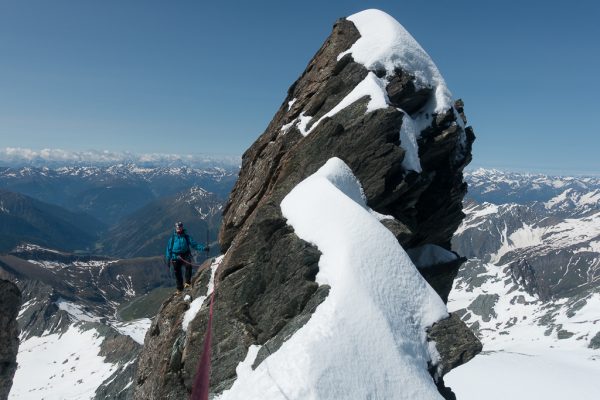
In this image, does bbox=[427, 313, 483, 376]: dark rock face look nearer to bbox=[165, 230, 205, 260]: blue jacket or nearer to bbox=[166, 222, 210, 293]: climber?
bbox=[166, 222, 210, 293]: climber

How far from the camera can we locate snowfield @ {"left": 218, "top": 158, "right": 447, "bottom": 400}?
15.0 metres

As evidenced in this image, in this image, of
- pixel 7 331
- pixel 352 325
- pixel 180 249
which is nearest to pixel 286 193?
pixel 180 249

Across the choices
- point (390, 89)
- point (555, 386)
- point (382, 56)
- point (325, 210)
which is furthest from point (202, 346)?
point (555, 386)

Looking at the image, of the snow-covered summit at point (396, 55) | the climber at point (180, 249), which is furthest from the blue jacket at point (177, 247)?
the snow-covered summit at point (396, 55)

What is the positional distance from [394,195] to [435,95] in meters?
9.37

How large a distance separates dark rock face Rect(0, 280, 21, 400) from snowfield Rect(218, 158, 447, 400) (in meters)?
10.3

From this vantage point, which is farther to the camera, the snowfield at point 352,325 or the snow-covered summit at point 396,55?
the snow-covered summit at point 396,55

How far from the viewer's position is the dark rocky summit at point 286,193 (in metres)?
19.9

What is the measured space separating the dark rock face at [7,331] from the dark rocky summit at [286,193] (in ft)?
24.8

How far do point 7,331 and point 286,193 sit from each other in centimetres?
1517

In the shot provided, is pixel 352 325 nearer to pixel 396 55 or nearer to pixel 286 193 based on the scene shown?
pixel 286 193

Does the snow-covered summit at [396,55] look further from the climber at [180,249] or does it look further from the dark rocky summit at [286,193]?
the climber at [180,249]

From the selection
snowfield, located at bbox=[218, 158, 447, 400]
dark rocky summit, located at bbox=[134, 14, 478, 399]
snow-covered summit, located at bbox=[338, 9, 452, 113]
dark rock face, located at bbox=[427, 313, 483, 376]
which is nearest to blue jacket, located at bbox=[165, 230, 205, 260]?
dark rocky summit, located at bbox=[134, 14, 478, 399]

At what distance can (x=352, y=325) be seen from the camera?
646 inches
